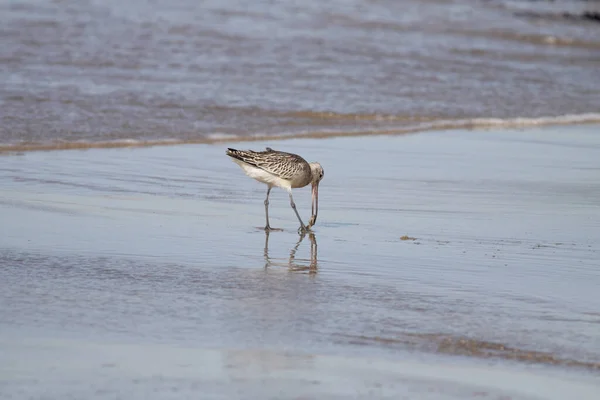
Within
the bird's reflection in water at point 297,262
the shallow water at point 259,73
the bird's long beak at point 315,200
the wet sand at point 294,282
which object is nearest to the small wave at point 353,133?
the shallow water at point 259,73

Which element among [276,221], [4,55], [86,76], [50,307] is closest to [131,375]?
[50,307]

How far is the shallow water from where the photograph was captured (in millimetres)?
14734

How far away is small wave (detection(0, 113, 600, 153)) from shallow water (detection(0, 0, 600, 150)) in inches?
2.0

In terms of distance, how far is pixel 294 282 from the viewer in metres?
7.07

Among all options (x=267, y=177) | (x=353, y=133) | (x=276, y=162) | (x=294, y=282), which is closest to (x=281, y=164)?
(x=276, y=162)

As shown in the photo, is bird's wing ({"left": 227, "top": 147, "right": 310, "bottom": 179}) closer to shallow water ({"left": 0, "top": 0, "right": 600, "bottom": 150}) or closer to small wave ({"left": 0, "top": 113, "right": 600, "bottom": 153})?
small wave ({"left": 0, "top": 113, "right": 600, "bottom": 153})

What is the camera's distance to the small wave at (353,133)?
12354 mm

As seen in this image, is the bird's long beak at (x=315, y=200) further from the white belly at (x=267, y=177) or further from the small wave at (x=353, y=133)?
the small wave at (x=353, y=133)

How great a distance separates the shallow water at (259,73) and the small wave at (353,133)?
0.05 metres

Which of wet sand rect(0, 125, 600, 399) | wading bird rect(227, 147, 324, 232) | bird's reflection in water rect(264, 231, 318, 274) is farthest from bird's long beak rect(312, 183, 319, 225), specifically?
bird's reflection in water rect(264, 231, 318, 274)

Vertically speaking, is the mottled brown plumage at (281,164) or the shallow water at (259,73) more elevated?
the shallow water at (259,73)

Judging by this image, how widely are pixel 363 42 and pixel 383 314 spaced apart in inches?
780

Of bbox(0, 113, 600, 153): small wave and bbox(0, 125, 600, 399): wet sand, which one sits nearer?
bbox(0, 125, 600, 399): wet sand

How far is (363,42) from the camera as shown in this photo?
2569cm
